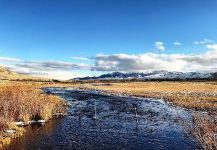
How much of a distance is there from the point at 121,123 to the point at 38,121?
815 centimetres

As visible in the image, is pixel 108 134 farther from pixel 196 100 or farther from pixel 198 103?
pixel 196 100

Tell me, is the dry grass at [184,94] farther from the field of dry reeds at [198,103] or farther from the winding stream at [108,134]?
the winding stream at [108,134]

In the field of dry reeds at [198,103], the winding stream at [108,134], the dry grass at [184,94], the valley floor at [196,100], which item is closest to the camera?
the field of dry reeds at [198,103]

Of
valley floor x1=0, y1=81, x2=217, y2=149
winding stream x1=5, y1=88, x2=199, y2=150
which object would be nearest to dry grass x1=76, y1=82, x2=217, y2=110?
valley floor x1=0, y1=81, x2=217, y2=149

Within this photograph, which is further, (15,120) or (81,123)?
(81,123)

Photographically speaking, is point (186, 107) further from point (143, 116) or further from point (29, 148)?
point (29, 148)

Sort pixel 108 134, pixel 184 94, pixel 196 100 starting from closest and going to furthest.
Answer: pixel 108 134
pixel 196 100
pixel 184 94

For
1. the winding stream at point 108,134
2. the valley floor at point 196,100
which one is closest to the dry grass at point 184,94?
the valley floor at point 196,100

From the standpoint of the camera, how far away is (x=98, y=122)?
3347cm

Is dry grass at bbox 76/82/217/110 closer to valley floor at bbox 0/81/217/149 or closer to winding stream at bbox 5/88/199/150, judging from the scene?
valley floor at bbox 0/81/217/149

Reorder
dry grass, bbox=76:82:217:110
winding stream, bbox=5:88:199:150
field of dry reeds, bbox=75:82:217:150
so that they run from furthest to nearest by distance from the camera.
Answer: dry grass, bbox=76:82:217:110 → winding stream, bbox=5:88:199:150 → field of dry reeds, bbox=75:82:217:150

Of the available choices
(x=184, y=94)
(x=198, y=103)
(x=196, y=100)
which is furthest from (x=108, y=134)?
(x=184, y=94)

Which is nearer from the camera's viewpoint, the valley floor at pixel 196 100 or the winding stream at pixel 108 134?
the valley floor at pixel 196 100

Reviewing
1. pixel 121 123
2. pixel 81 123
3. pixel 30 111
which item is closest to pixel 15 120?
pixel 30 111
